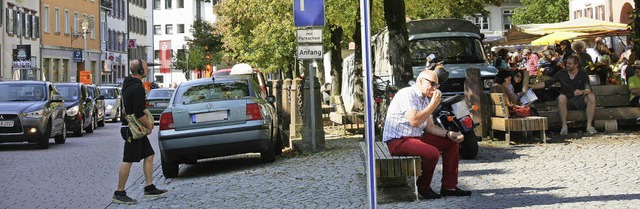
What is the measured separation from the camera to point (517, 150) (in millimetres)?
16719

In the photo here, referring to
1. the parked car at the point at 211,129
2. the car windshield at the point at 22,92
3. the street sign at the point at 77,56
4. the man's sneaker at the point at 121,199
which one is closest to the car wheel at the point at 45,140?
the car windshield at the point at 22,92

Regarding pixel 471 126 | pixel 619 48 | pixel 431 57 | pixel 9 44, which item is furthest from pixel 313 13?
pixel 9 44

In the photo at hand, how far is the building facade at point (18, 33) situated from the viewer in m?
57.6

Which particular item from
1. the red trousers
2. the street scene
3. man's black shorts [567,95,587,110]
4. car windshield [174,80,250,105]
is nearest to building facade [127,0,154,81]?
the street scene

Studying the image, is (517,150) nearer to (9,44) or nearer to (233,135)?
(233,135)

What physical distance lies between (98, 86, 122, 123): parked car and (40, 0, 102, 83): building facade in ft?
68.7

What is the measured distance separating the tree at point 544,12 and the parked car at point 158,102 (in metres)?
43.9

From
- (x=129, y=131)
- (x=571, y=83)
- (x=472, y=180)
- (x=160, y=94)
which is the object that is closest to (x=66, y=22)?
(x=160, y=94)

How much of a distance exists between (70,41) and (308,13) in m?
57.5

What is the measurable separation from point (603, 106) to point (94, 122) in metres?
18.8

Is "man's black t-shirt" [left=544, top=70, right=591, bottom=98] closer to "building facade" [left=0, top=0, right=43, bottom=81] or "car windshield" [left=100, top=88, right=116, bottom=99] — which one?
"car windshield" [left=100, top=88, right=116, bottom=99]

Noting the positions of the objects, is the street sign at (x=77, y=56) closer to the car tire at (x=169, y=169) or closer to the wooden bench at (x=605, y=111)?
the wooden bench at (x=605, y=111)

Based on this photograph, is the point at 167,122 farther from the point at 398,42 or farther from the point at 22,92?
the point at 22,92

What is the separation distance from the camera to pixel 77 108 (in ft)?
99.6
